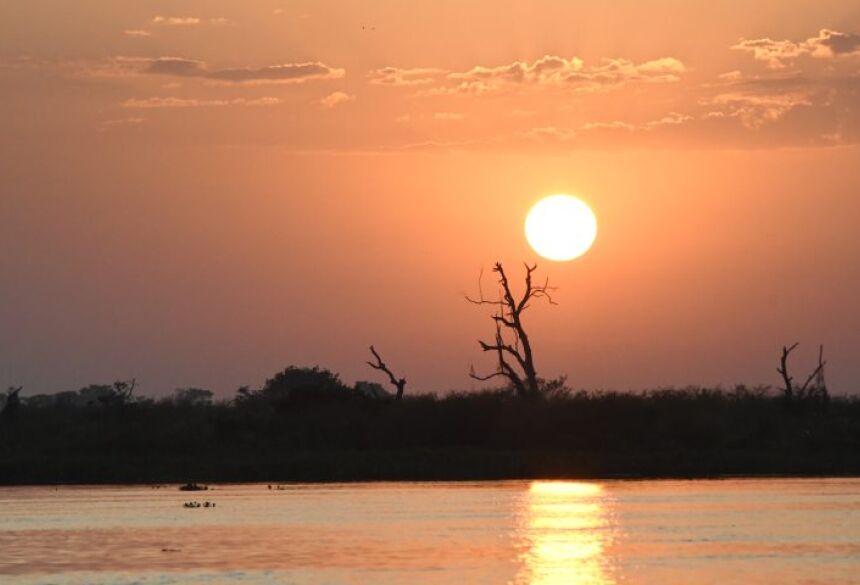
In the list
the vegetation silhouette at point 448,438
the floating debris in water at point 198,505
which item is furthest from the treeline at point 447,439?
the floating debris in water at point 198,505

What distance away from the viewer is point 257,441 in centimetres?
7550

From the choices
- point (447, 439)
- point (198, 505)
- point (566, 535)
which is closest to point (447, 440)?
Answer: point (447, 439)

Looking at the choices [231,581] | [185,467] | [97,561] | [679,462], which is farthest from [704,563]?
[185,467]

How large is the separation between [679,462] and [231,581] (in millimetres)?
36949

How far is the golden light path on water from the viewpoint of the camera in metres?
35.1

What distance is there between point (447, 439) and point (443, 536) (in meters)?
33.3

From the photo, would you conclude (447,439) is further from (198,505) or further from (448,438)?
(198,505)

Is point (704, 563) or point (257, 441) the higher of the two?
point (257, 441)

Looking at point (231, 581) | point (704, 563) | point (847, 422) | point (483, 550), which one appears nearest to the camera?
point (231, 581)

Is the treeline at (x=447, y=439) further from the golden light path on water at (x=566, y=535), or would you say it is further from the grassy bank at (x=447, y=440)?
the golden light path on water at (x=566, y=535)

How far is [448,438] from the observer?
75500 mm

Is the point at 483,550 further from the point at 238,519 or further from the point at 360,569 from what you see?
the point at 238,519

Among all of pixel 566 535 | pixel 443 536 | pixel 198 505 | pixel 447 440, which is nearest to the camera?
pixel 443 536

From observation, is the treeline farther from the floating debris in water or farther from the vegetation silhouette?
the floating debris in water
